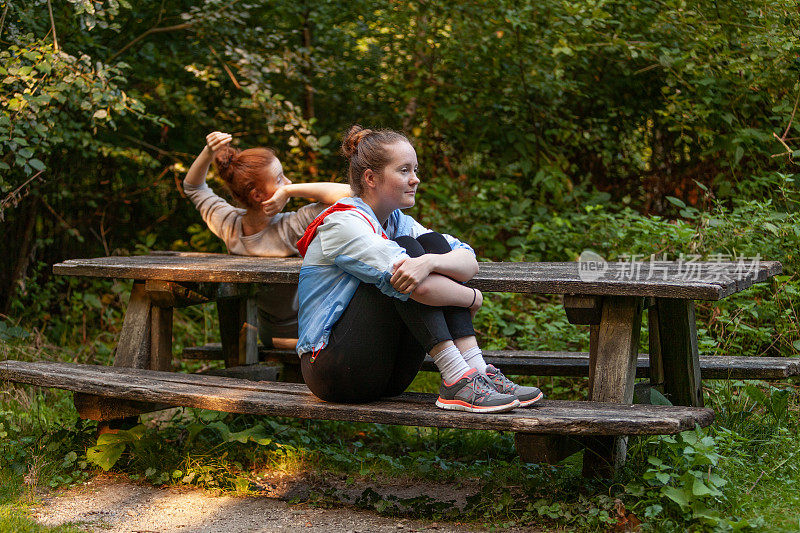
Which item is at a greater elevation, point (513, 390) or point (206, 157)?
point (206, 157)

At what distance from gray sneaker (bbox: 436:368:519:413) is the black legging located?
0.16 m

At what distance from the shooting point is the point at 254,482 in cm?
349

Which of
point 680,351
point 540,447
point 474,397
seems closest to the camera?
point 474,397

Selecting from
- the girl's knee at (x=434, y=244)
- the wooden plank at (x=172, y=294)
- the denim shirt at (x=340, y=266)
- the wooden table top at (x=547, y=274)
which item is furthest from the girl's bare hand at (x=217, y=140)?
the girl's knee at (x=434, y=244)

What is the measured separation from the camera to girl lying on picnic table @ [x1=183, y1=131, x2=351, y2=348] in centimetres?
412

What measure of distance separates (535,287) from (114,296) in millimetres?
4748

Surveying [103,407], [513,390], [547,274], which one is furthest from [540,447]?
[103,407]

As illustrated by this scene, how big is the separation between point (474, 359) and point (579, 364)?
1294mm

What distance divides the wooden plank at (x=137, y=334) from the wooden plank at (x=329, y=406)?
0.23 metres

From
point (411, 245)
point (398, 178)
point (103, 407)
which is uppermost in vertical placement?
point (398, 178)

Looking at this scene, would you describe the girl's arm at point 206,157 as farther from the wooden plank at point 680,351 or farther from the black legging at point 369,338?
the wooden plank at point 680,351

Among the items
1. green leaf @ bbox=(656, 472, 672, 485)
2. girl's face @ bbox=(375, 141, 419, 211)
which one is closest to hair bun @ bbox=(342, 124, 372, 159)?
girl's face @ bbox=(375, 141, 419, 211)

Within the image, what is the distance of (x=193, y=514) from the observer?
3129mm

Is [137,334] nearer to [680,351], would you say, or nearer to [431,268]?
[431,268]
